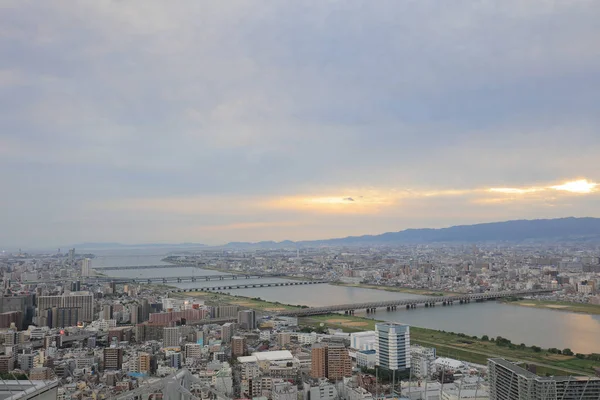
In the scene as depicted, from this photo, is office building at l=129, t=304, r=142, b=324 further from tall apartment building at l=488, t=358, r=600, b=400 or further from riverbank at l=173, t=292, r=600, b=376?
tall apartment building at l=488, t=358, r=600, b=400

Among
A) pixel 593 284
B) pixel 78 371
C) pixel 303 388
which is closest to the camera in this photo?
pixel 303 388

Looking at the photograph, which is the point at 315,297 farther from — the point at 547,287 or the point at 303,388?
the point at 303,388

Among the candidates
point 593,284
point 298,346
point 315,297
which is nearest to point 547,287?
point 593,284

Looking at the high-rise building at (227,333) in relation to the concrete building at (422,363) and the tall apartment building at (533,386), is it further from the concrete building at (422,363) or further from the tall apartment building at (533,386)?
the tall apartment building at (533,386)

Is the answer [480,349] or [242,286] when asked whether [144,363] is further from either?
[242,286]

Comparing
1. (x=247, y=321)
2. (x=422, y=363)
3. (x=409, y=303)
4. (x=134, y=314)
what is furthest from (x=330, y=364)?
(x=409, y=303)

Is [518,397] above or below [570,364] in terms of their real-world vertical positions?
above

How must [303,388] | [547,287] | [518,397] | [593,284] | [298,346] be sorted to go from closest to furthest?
[518,397] → [303,388] → [298,346] → [593,284] → [547,287]

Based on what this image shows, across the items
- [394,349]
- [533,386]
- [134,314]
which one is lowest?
[134,314]
